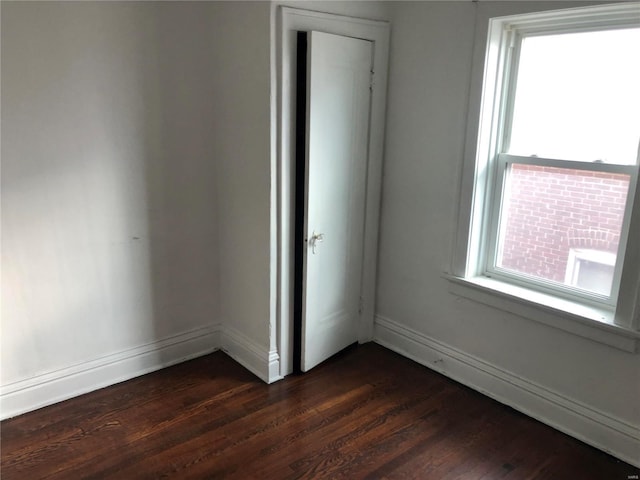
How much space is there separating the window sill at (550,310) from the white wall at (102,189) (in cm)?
163

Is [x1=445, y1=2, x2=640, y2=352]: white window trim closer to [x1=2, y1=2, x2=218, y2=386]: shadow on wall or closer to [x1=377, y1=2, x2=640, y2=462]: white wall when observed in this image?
[x1=377, y1=2, x2=640, y2=462]: white wall

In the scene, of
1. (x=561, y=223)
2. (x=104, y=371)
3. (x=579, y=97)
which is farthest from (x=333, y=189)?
(x=104, y=371)

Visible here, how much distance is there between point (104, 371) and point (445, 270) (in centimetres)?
209

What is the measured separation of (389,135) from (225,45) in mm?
1131

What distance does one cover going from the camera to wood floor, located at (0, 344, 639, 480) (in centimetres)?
229

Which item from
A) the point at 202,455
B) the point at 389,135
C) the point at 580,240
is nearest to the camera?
the point at 202,455

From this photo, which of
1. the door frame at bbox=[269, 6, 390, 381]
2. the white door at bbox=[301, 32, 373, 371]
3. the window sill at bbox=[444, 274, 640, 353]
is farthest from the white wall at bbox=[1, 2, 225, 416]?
the window sill at bbox=[444, 274, 640, 353]

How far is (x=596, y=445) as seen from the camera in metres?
2.46

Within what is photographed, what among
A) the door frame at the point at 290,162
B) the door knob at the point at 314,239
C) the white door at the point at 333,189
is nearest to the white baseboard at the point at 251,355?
the door frame at the point at 290,162

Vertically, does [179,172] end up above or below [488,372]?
above

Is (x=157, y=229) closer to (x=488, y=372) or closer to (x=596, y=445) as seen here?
(x=488, y=372)

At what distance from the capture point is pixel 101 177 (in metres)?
2.69

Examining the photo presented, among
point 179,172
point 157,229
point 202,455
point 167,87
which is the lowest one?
point 202,455

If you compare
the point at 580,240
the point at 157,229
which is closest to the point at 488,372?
the point at 580,240
